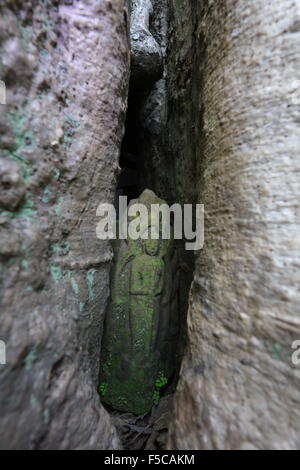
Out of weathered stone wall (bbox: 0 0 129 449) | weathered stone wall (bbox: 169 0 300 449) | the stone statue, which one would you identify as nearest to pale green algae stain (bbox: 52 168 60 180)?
weathered stone wall (bbox: 0 0 129 449)

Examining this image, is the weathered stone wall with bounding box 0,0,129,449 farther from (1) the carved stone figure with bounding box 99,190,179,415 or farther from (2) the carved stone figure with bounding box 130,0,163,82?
(2) the carved stone figure with bounding box 130,0,163,82

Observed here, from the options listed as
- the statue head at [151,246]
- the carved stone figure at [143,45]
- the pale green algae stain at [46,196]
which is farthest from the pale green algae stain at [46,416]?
the carved stone figure at [143,45]

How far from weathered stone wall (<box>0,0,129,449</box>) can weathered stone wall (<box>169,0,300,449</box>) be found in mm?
399

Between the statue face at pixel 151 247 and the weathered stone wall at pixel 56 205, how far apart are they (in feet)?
1.31

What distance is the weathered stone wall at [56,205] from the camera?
84 cm

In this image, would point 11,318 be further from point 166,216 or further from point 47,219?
point 166,216

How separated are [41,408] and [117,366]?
0.73 metres

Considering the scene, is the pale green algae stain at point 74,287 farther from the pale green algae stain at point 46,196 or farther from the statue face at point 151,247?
the statue face at point 151,247

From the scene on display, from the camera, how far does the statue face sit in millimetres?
1666

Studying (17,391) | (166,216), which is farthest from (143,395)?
(166,216)

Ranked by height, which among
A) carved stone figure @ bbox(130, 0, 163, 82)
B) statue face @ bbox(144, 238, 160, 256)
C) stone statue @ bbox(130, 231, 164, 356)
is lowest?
stone statue @ bbox(130, 231, 164, 356)

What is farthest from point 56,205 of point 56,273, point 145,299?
point 145,299

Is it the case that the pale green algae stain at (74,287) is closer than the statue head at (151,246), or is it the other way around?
A: the pale green algae stain at (74,287)

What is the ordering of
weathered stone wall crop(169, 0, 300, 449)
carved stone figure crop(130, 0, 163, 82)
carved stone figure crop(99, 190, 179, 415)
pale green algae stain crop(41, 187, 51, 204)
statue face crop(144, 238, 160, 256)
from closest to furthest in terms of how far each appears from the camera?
weathered stone wall crop(169, 0, 300, 449)
pale green algae stain crop(41, 187, 51, 204)
carved stone figure crop(99, 190, 179, 415)
statue face crop(144, 238, 160, 256)
carved stone figure crop(130, 0, 163, 82)
